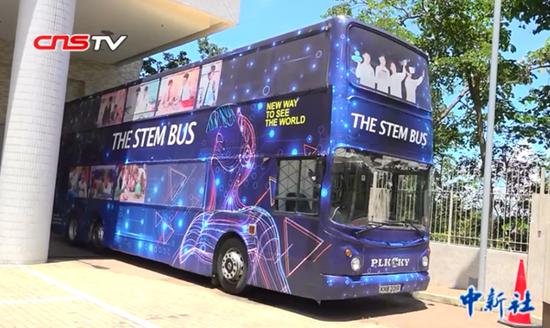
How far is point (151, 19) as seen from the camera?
51.1 ft

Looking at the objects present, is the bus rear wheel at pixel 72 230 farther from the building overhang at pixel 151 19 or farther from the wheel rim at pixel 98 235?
the building overhang at pixel 151 19

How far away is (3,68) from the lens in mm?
19172

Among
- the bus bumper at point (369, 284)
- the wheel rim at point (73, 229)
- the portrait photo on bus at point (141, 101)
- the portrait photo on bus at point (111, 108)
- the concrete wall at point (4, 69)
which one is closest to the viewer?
the bus bumper at point (369, 284)

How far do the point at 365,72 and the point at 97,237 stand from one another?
857 centimetres

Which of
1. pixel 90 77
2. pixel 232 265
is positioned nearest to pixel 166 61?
pixel 90 77

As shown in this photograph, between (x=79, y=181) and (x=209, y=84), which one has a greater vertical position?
(x=209, y=84)

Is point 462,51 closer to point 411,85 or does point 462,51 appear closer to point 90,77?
point 411,85

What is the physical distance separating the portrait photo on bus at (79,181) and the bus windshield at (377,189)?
8997mm

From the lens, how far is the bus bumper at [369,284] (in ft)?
25.0

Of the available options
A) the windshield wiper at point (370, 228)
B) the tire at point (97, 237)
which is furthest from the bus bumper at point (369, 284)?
the tire at point (97, 237)

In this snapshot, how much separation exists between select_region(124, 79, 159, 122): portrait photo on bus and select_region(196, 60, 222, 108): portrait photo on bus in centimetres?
182

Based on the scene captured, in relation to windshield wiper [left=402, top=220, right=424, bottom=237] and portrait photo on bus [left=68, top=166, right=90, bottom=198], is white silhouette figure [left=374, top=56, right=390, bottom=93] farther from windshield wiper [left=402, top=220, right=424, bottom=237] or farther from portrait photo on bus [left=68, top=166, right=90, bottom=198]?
portrait photo on bus [left=68, top=166, right=90, bottom=198]

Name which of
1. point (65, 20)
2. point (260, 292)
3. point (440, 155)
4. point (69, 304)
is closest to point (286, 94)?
point (260, 292)

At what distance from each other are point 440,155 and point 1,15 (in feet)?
43.9
